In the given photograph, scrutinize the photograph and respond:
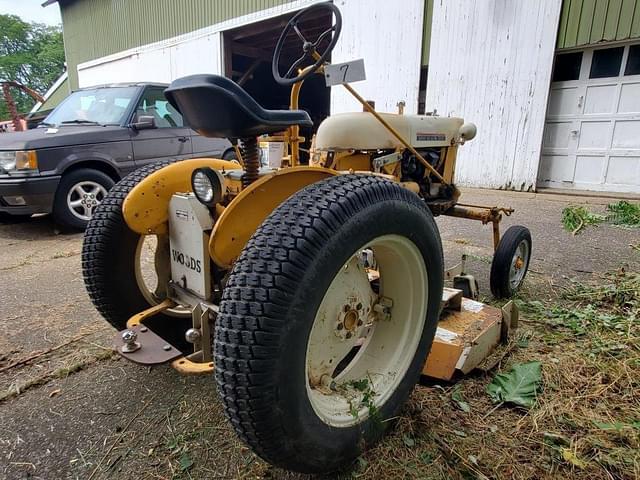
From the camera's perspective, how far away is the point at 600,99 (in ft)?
24.5

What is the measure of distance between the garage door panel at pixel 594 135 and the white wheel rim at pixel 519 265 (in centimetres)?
572

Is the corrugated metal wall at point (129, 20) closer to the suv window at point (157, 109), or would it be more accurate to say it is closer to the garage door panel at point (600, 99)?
the suv window at point (157, 109)

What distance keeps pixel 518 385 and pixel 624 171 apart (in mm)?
7306

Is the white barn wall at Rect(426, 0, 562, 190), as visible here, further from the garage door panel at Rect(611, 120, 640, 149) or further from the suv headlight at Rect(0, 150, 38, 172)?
the suv headlight at Rect(0, 150, 38, 172)

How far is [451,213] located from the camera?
3652 mm

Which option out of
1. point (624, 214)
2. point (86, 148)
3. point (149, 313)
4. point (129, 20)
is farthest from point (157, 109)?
point (129, 20)

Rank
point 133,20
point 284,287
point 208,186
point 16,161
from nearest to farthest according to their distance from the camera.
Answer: point 284,287 < point 208,186 < point 16,161 < point 133,20

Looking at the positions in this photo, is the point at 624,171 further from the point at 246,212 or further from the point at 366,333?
the point at 246,212

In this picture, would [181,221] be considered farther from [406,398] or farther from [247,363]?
[406,398]

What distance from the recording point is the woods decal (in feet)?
6.12

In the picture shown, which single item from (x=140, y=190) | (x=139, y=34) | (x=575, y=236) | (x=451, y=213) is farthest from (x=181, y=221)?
(x=139, y=34)

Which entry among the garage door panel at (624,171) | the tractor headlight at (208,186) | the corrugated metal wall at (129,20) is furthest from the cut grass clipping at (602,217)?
the corrugated metal wall at (129,20)

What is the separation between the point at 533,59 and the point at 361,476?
833 centimetres

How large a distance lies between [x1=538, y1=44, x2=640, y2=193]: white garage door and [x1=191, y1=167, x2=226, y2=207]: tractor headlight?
815cm
